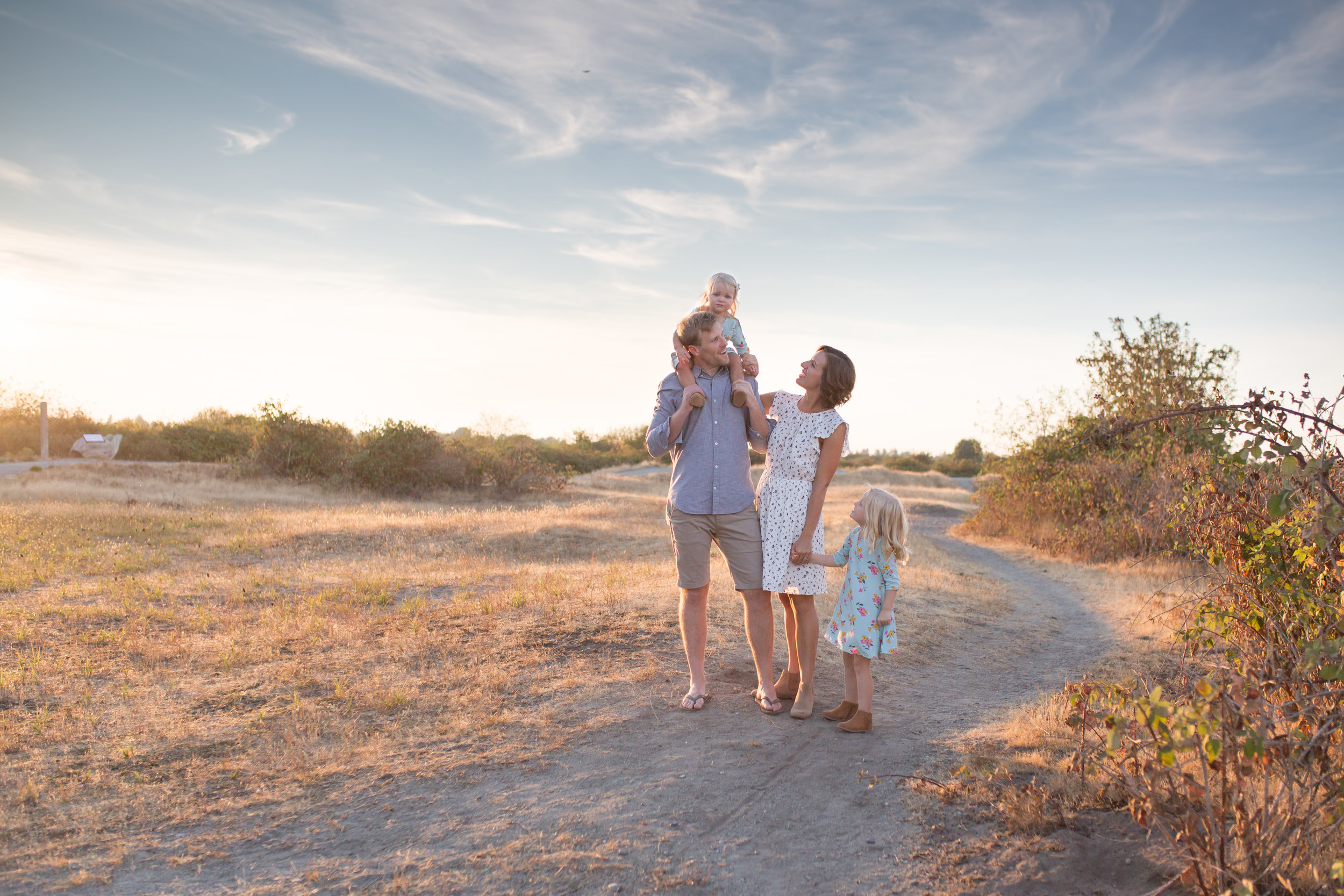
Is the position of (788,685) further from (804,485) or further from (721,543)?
(804,485)

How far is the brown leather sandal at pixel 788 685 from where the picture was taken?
4.89 m

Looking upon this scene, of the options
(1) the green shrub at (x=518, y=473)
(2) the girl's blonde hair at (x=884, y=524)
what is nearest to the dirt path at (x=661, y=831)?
(2) the girl's blonde hair at (x=884, y=524)

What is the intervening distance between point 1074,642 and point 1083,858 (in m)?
5.72

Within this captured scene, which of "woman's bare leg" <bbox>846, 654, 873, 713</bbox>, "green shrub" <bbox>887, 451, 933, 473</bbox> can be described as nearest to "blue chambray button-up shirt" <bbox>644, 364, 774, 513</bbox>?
"woman's bare leg" <bbox>846, 654, 873, 713</bbox>

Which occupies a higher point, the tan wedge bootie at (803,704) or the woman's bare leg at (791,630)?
the woman's bare leg at (791,630)

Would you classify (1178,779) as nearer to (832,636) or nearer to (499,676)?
(832,636)

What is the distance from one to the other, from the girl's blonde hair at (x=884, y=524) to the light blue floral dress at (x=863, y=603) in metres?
0.06

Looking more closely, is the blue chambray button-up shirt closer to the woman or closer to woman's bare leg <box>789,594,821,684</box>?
the woman

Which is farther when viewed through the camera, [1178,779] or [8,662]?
[8,662]

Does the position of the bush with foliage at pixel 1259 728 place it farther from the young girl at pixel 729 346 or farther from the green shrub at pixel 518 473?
the green shrub at pixel 518 473

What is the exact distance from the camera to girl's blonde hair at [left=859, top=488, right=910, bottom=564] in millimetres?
4395

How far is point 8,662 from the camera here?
601cm

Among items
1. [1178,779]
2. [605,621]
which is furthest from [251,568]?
[1178,779]

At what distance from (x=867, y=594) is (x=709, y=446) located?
1.21 meters
